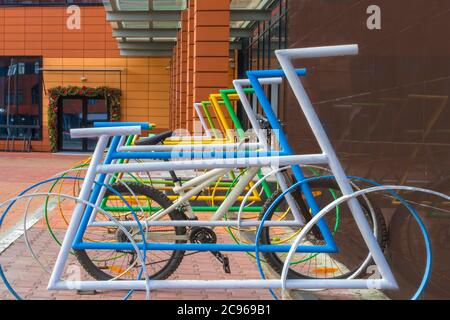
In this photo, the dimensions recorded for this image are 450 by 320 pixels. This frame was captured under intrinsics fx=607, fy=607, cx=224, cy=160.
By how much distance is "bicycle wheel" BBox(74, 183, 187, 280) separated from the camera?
3.69 meters

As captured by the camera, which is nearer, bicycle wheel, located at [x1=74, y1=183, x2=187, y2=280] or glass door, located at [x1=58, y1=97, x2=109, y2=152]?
bicycle wheel, located at [x1=74, y1=183, x2=187, y2=280]

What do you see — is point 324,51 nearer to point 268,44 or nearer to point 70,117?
point 268,44

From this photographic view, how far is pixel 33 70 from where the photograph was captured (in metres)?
24.0

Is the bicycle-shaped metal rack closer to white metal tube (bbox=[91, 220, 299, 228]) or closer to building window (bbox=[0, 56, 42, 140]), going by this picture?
white metal tube (bbox=[91, 220, 299, 228])

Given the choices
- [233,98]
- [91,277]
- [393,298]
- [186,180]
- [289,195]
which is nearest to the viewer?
[289,195]

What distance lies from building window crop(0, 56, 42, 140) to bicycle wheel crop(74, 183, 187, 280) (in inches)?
826

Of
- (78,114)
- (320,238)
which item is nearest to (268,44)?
(320,238)

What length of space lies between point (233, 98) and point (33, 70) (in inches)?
790

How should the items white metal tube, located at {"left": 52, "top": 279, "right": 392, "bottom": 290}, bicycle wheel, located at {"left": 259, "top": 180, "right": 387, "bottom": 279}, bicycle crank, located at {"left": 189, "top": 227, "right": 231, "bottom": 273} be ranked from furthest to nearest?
bicycle crank, located at {"left": 189, "top": 227, "right": 231, "bottom": 273} → bicycle wheel, located at {"left": 259, "top": 180, "right": 387, "bottom": 279} → white metal tube, located at {"left": 52, "top": 279, "right": 392, "bottom": 290}

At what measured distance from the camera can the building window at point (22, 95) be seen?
2394 cm

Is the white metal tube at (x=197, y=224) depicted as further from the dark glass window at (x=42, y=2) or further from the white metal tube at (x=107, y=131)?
the dark glass window at (x=42, y=2)

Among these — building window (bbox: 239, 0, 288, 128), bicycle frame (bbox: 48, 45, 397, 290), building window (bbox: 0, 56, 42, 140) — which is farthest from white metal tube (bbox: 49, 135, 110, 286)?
building window (bbox: 0, 56, 42, 140)

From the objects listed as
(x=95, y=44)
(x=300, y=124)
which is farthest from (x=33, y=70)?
(x=300, y=124)

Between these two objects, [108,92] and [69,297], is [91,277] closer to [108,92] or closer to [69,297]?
[69,297]
